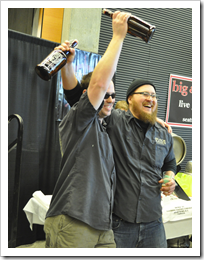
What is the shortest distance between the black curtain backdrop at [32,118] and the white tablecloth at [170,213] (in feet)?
2.26

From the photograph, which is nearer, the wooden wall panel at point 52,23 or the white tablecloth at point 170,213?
the white tablecloth at point 170,213

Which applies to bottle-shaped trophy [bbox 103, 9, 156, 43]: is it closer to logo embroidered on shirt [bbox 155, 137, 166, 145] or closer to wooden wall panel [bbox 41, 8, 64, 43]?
logo embroidered on shirt [bbox 155, 137, 166, 145]

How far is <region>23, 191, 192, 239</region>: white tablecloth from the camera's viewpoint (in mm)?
2492

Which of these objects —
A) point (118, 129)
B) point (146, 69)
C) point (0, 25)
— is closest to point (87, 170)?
point (118, 129)

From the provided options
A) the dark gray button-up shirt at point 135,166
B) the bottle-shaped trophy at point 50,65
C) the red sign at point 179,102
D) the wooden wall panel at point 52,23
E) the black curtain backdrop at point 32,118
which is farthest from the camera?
the red sign at point 179,102

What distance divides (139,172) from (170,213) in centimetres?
115

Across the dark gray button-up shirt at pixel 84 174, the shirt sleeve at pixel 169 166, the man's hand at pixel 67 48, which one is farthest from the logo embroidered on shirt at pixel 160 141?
the man's hand at pixel 67 48

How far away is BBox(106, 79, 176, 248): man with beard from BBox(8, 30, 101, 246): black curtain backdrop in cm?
183

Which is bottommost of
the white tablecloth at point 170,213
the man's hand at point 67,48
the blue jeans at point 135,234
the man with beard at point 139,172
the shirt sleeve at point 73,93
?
the white tablecloth at point 170,213

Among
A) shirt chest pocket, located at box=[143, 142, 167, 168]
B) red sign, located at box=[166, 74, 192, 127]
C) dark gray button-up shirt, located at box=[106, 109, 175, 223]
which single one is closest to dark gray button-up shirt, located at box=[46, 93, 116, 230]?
dark gray button-up shirt, located at box=[106, 109, 175, 223]

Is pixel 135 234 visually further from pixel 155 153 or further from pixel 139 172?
pixel 155 153

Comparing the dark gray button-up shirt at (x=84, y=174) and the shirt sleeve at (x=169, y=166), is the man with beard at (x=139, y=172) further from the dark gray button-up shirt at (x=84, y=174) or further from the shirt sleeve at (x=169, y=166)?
the dark gray button-up shirt at (x=84, y=174)

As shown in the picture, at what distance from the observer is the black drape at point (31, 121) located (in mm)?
3197

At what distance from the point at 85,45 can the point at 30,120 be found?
1.48 metres
